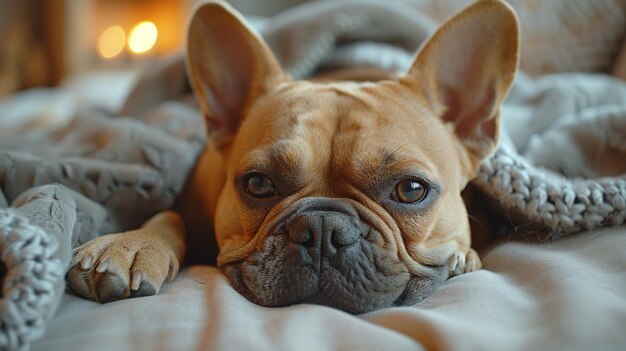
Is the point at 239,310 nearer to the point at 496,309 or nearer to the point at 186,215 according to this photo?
the point at 496,309

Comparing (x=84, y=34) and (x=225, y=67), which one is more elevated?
(x=225, y=67)

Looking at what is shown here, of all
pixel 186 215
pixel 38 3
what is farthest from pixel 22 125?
pixel 38 3

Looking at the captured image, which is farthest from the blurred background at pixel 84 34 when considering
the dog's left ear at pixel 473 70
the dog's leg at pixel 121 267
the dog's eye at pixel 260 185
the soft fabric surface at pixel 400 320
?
the soft fabric surface at pixel 400 320

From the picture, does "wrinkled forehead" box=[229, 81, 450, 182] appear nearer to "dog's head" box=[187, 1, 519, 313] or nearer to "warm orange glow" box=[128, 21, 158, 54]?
"dog's head" box=[187, 1, 519, 313]

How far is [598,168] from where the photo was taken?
1588mm

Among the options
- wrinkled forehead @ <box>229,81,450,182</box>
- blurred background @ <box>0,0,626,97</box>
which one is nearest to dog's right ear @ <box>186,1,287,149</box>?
wrinkled forehead @ <box>229,81,450,182</box>

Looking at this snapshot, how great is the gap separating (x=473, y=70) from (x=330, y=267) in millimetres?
726

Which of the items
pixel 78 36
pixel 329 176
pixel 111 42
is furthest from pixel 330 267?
pixel 78 36

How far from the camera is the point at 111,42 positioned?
20.7 feet

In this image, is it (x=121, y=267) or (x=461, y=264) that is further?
(x=461, y=264)

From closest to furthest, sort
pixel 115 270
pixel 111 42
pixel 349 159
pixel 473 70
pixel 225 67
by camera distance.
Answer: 1. pixel 115 270
2. pixel 349 159
3. pixel 473 70
4. pixel 225 67
5. pixel 111 42

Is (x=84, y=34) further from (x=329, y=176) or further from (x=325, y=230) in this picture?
(x=325, y=230)

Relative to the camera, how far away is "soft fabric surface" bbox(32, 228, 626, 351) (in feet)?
2.79

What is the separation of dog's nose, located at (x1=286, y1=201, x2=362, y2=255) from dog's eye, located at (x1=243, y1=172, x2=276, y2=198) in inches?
7.1
